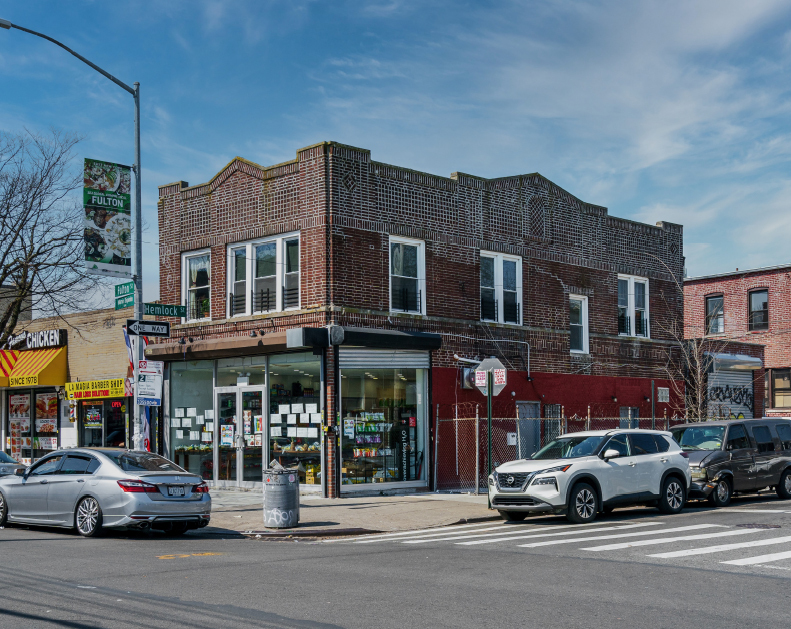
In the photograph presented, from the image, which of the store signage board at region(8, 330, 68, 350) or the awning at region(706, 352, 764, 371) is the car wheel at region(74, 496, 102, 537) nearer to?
the store signage board at region(8, 330, 68, 350)

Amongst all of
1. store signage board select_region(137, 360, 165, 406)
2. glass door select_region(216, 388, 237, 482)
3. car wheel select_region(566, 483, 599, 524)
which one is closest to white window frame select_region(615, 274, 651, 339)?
glass door select_region(216, 388, 237, 482)

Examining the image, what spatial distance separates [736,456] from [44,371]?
19.4 meters

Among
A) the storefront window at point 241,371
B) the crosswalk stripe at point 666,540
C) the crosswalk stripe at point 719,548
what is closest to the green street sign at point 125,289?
the storefront window at point 241,371

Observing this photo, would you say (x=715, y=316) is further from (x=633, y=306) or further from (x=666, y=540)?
(x=666, y=540)

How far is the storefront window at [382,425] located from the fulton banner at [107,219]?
19.3ft

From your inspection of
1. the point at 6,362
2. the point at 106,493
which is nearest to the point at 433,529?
the point at 106,493

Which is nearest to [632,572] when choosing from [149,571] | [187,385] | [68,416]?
[149,571]

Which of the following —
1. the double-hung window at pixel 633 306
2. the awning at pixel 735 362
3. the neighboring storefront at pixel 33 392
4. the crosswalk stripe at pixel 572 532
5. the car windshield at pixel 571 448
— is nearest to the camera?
the crosswalk stripe at pixel 572 532

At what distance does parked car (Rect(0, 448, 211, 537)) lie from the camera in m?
13.2

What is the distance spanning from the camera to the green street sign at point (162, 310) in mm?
16641

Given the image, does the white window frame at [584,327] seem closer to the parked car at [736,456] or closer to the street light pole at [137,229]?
the parked car at [736,456]

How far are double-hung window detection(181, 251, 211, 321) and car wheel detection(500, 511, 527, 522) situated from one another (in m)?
9.62

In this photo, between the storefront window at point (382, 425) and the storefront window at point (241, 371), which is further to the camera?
the storefront window at point (241, 371)

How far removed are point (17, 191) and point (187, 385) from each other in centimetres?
822
